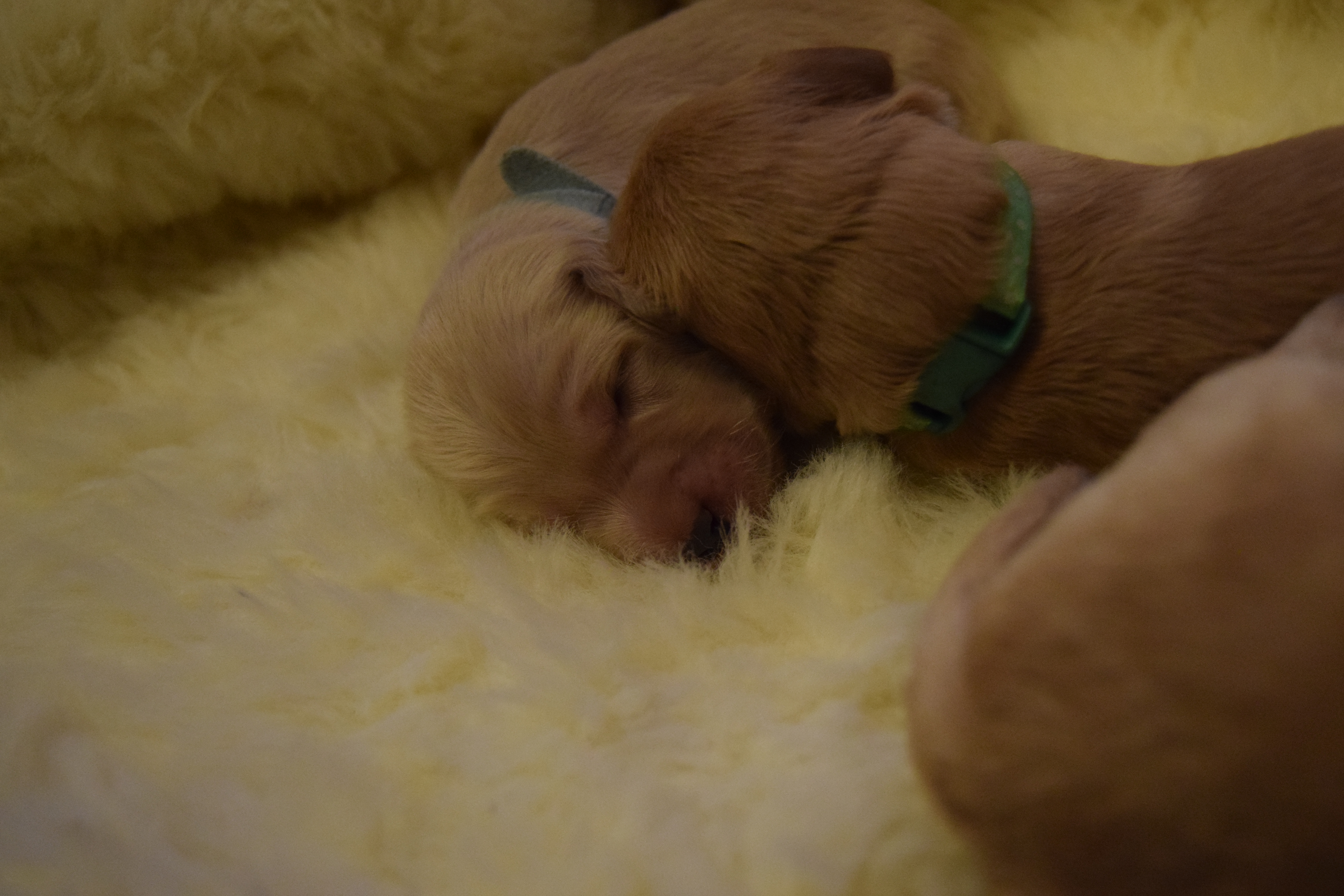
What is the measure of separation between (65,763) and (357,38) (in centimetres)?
141

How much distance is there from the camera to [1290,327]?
3.01 feet

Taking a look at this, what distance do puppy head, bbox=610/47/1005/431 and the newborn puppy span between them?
391 millimetres

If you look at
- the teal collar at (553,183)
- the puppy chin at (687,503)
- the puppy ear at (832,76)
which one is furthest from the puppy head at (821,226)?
the teal collar at (553,183)

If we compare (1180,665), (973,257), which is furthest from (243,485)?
(1180,665)

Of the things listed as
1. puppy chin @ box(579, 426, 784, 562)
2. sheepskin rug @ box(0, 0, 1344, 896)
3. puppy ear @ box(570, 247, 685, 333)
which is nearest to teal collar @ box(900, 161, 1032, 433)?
sheepskin rug @ box(0, 0, 1344, 896)

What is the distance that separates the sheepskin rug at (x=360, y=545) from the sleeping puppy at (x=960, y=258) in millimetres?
136

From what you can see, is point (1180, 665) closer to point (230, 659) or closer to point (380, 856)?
point (380, 856)

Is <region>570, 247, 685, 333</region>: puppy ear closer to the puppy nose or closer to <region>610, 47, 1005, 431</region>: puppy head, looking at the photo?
<region>610, 47, 1005, 431</region>: puppy head

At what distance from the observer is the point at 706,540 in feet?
4.03

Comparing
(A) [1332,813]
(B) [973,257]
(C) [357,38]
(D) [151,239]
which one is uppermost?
(C) [357,38]

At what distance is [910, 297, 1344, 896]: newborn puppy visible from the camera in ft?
1.87

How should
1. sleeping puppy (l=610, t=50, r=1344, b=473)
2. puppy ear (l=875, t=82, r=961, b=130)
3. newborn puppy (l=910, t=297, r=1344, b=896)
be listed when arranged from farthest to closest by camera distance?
puppy ear (l=875, t=82, r=961, b=130)
sleeping puppy (l=610, t=50, r=1344, b=473)
newborn puppy (l=910, t=297, r=1344, b=896)

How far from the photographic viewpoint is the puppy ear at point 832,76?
45.8 inches

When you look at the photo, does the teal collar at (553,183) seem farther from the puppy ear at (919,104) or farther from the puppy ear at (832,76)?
the puppy ear at (919,104)
